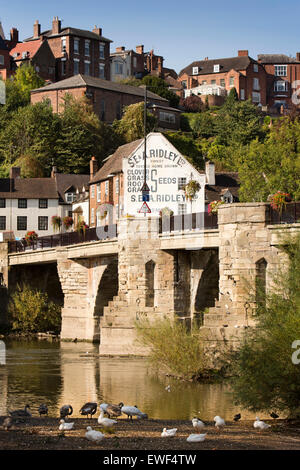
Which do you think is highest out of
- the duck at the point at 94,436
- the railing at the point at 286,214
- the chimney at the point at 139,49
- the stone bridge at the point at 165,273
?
the chimney at the point at 139,49

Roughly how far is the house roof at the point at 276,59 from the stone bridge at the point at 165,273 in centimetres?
10874

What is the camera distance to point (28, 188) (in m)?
88.8

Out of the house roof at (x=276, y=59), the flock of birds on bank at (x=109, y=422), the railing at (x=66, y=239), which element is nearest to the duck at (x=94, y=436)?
the flock of birds on bank at (x=109, y=422)

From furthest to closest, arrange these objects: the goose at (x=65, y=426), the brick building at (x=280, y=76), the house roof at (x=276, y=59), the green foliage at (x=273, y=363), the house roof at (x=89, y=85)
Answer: the house roof at (x=276, y=59)
the brick building at (x=280, y=76)
the house roof at (x=89, y=85)
the green foliage at (x=273, y=363)
the goose at (x=65, y=426)

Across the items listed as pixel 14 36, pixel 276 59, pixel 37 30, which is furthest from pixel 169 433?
pixel 276 59

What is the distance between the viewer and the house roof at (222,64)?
15600 centimetres

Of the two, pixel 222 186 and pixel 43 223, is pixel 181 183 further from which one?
pixel 43 223

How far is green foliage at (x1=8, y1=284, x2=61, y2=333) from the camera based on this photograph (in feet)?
205

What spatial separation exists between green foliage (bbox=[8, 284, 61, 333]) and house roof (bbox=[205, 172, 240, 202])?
52.4 ft

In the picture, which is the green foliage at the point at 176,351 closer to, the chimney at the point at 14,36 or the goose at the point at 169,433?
the goose at the point at 169,433

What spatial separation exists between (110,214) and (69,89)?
1877 inches

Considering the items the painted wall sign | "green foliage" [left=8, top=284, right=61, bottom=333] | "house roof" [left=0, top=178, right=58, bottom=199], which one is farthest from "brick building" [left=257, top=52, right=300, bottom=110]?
"green foliage" [left=8, top=284, right=61, bottom=333]

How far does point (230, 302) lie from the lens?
35.1 m

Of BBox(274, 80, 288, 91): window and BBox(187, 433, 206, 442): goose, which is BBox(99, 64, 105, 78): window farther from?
BBox(187, 433, 206, 442): goose
